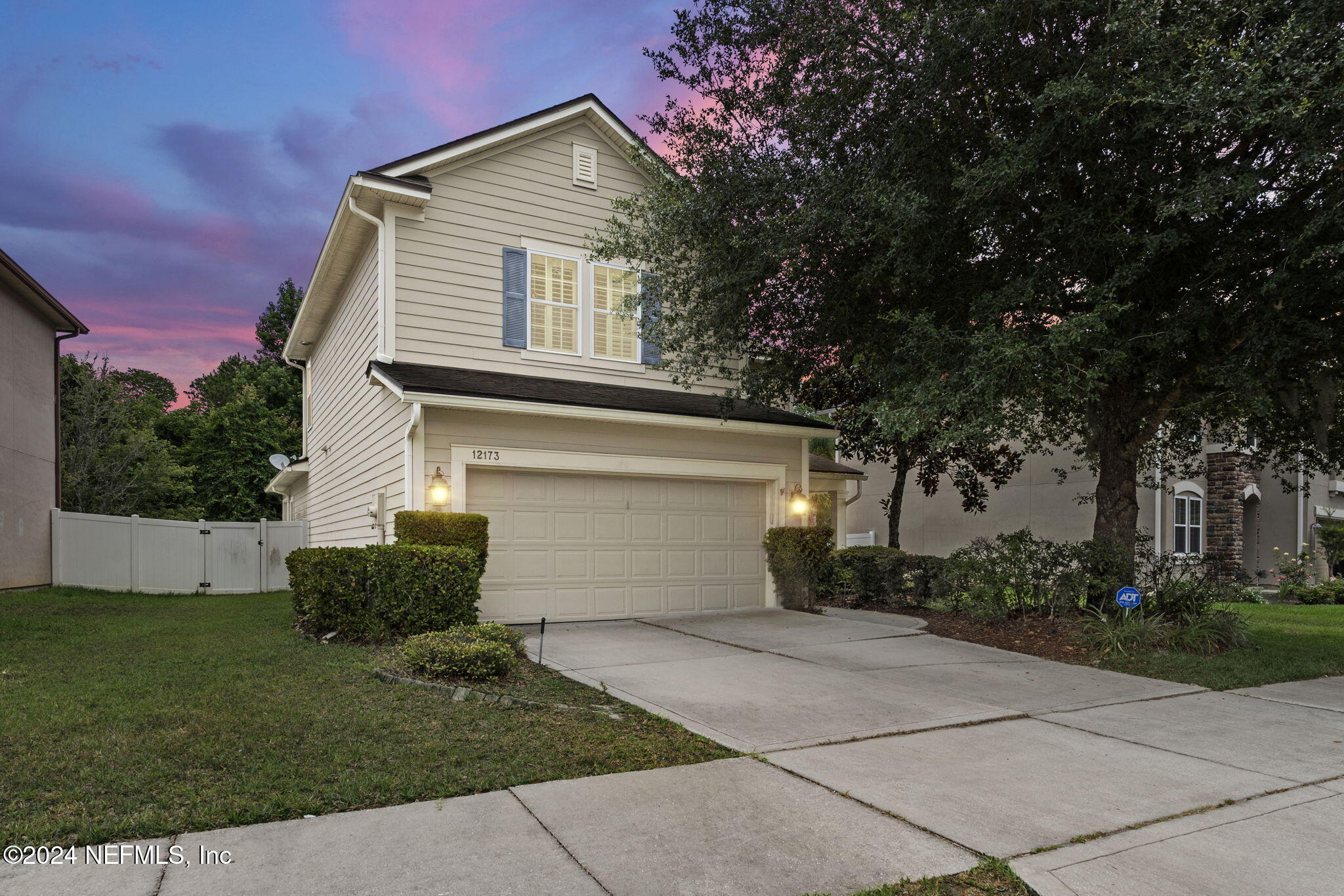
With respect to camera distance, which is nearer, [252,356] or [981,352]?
[981,352]

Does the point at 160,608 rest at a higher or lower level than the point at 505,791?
lower

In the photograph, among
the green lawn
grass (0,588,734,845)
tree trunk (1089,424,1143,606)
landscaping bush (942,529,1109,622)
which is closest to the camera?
grass (0,588,734,845)

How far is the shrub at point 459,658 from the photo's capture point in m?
6.57

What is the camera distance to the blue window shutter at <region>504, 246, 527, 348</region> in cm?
1154

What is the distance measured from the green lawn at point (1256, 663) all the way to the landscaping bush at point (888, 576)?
11.4 ft

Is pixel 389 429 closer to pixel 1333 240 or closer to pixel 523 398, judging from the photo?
pixel 523 398

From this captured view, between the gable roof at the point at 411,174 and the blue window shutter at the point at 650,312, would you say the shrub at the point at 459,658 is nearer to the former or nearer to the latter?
Answer: the blue window shutter at the point at 650,312

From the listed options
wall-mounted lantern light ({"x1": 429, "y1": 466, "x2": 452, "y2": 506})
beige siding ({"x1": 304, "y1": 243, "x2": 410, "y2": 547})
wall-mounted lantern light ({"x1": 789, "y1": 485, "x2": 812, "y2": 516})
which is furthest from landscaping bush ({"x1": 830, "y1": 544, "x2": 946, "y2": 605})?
beige siding ({"x1": 304, "y1": 243, "x2": 410, "y2": 547})

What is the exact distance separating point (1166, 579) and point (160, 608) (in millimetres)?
14598

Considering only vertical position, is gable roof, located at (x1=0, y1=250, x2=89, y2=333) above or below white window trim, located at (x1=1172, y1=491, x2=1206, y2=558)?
above

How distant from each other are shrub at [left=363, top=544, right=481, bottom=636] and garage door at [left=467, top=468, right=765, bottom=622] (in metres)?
1.92

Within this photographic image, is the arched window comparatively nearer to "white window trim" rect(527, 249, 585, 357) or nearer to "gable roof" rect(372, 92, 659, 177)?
"white window trim" rect(527, 249, 585, 357)

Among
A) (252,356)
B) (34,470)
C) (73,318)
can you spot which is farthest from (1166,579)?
(252,356)

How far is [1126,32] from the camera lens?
707 centimetres
